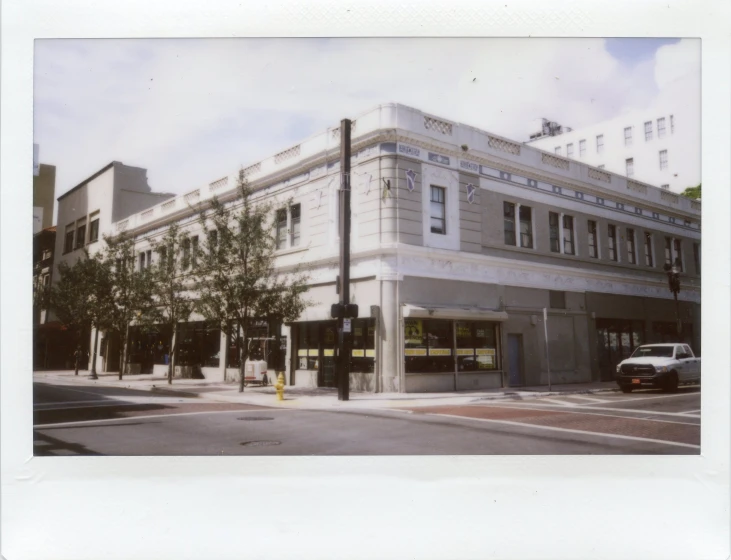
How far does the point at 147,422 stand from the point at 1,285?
331cm

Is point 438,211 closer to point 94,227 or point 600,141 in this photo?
point 600,141

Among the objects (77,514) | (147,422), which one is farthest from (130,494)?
(147,422)

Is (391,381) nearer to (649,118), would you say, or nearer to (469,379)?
(469,379)

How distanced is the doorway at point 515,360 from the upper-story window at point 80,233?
31.2 ft

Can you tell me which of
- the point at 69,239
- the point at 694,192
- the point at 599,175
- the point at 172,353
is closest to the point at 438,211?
the point at 599,175

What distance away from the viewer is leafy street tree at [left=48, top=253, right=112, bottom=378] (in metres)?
9.94

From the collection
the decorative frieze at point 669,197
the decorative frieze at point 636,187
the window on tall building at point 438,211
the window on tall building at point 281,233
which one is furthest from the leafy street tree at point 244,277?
the decorative frieze at point 669,197

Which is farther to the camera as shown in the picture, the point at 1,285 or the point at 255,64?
the point at 255,64

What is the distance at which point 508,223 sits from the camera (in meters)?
14.5

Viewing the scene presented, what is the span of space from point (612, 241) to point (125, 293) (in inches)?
534

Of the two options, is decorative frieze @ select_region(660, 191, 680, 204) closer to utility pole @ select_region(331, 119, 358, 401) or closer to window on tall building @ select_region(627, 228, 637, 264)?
window on tall building @ select_region(627, 228, 637, 264)

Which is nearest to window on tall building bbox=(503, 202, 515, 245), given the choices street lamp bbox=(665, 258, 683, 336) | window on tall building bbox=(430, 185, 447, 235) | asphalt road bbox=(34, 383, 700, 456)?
window on tall building bbox=(430, 185, 447, 235)

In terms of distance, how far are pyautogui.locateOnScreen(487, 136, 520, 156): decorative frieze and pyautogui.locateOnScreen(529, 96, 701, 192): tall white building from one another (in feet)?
1.77

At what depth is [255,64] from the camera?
24.9 ft
